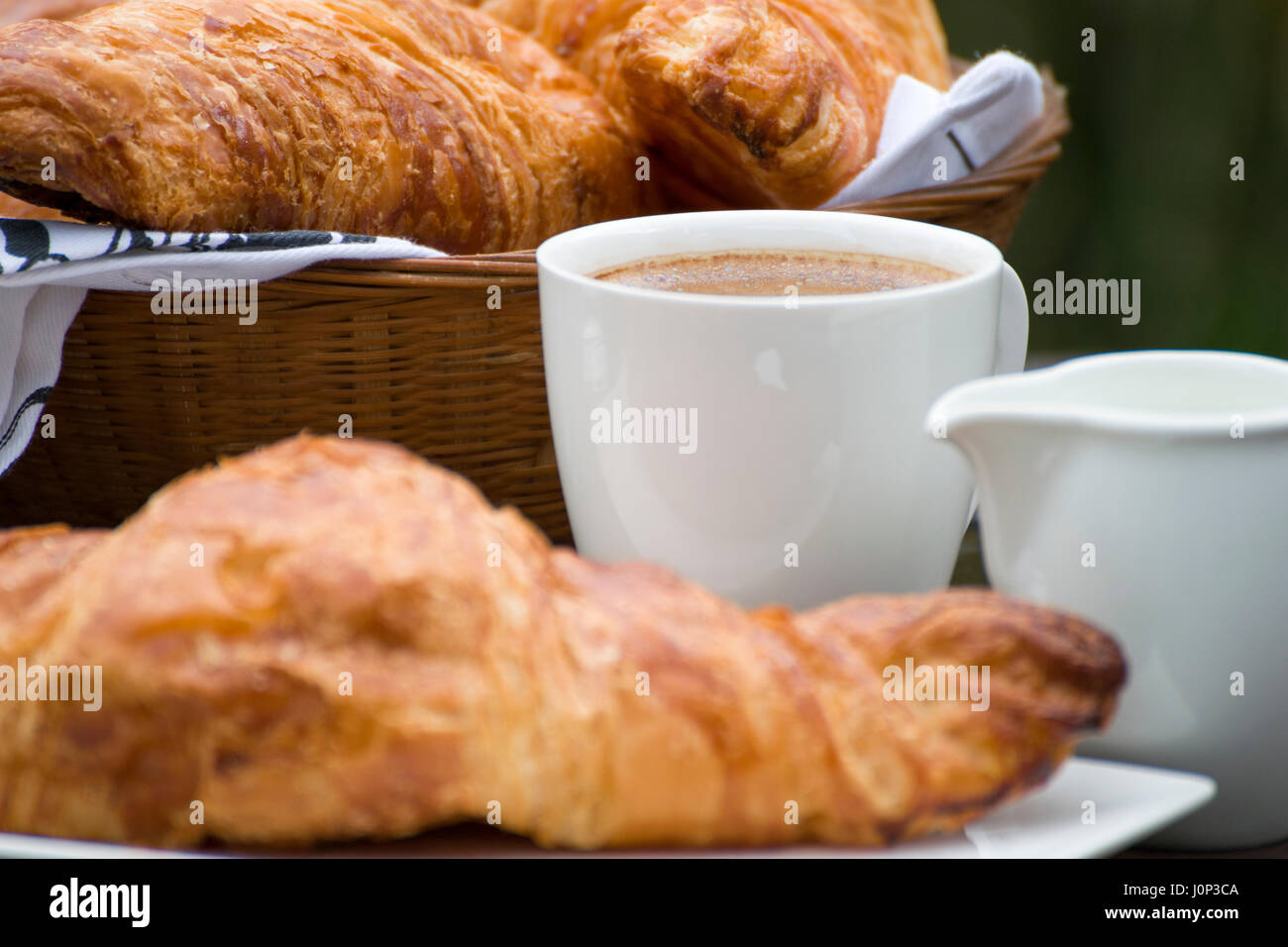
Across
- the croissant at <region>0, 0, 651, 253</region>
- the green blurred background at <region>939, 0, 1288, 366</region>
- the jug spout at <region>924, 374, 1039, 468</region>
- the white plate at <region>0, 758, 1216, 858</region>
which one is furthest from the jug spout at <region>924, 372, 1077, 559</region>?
the green blurred background at <region>939, 0, 1288, 366</region>

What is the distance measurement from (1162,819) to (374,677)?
26 centimetres

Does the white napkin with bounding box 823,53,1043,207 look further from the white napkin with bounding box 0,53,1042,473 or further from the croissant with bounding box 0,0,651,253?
the croissant with bounding box 0,0,651,253

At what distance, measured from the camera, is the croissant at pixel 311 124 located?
0.71 m

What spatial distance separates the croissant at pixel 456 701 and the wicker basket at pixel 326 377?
0.99 feet

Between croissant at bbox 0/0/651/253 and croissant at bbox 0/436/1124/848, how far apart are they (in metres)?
0.32

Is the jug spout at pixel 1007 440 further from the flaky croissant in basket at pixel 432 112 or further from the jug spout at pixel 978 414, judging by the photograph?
the flaky croissant in basket at pixel 432 112

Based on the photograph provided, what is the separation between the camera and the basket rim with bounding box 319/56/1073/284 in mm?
746

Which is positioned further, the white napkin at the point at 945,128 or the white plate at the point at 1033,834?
the white napkin at the point at 945,128

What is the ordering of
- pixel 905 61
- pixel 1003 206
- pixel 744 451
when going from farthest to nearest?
1. pixel 905 61
2. pixel 1003 206
3. pixel 744 451

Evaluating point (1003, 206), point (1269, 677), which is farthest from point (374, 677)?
point (1003, 206)

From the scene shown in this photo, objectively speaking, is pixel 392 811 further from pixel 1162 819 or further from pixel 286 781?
pixel 1162 819

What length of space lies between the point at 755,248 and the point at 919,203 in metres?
0.20

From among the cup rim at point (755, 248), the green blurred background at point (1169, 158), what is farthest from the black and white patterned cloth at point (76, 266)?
the green blurred background at point (1169, 158)
